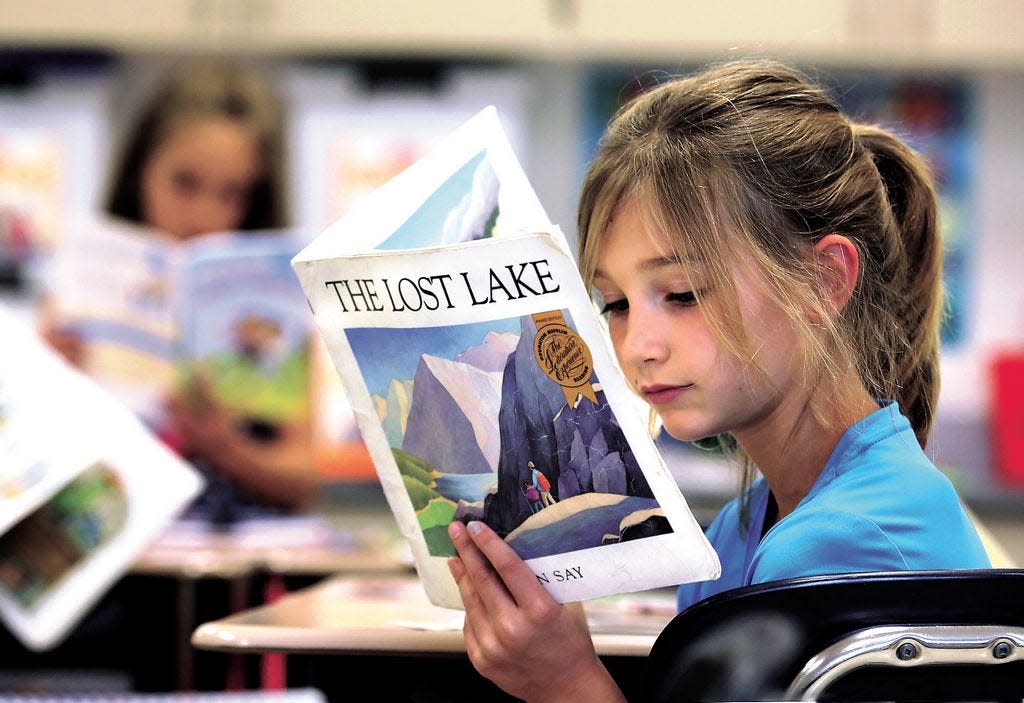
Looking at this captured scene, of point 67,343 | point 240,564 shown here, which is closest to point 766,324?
point 240,564

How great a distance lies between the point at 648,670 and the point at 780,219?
36cm

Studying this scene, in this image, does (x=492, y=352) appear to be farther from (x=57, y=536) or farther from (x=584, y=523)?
(x=57, y=536)

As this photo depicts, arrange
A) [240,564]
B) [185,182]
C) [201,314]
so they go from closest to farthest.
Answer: [240,564] → [201,314] → [185,182]

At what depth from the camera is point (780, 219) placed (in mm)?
901

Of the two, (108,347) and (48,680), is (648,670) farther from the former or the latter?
(108,347)

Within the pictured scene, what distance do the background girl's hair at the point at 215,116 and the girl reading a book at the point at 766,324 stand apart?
2.09 metres

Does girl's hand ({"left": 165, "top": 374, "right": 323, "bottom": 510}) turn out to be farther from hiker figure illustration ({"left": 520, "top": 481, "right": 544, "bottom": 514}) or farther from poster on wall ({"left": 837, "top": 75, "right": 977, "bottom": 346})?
poster on wall ({"left": 837, "top": 75, "right": 977, "bottom": 346})

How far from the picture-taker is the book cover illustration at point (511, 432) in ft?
2.52

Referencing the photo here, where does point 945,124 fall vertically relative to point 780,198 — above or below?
below

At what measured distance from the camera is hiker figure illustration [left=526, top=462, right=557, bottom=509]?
805 millimetres

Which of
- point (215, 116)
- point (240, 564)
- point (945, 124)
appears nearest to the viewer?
point (240, 564)

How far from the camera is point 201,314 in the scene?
2260mm

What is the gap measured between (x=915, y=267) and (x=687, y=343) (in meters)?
0.30

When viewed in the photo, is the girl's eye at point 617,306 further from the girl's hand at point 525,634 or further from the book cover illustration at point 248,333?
the book cover illustration at point 248,333
